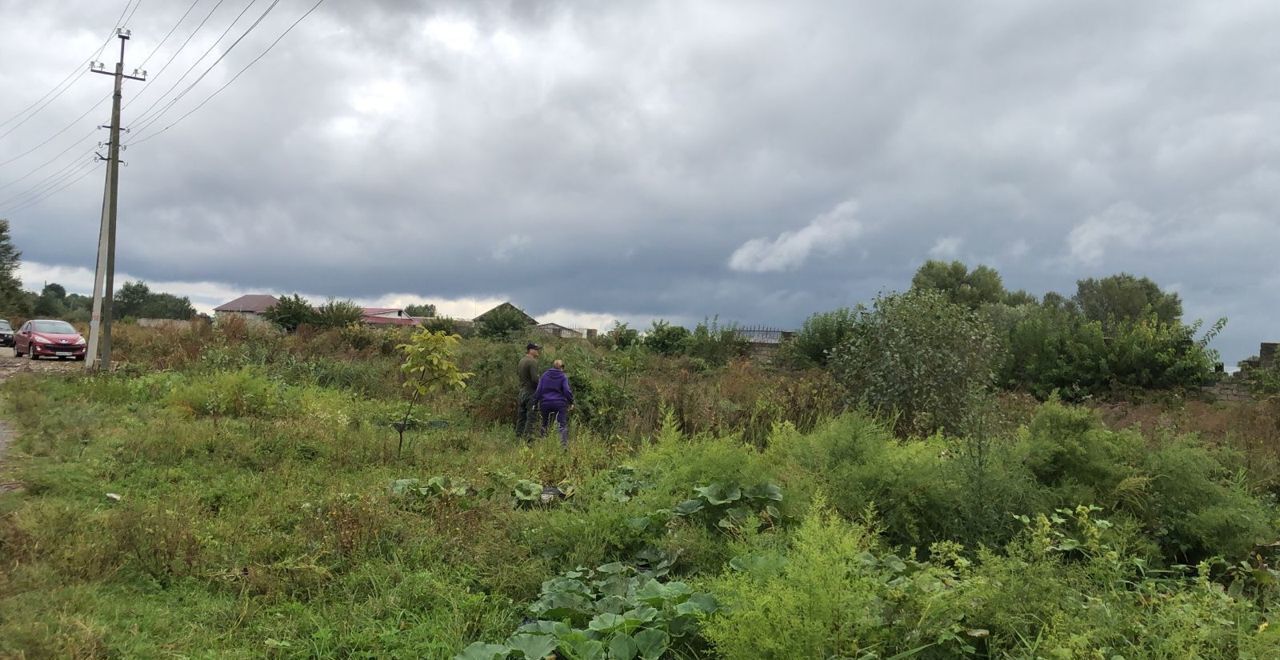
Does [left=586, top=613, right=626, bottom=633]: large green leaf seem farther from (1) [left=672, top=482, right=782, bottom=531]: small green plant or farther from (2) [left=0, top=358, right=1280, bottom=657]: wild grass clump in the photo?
(1) [left=672, top=482, right=782, bottom=531]: small green plant

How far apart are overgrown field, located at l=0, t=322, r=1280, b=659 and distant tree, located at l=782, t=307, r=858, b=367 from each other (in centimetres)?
1253

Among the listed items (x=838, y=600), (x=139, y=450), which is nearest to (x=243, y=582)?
(x=838, y=600)

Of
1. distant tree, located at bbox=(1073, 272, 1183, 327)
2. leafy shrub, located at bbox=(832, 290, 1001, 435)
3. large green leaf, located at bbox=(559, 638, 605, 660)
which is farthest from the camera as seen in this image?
distant tree, located at bbox=(1073, 272, 1183, 327)

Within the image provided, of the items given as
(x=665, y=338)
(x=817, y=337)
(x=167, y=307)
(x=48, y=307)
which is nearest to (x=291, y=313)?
(x=665, y=338)

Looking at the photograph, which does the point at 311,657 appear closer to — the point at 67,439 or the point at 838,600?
the point at 838,600

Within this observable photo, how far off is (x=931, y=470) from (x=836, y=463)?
1.99 feet

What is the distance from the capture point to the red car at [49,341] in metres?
24.9

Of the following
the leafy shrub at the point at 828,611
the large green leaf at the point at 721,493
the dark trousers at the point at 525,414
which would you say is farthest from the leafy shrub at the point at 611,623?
the dark trousers at the point at 525,414

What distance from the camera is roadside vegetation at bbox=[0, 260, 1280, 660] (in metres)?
2.76

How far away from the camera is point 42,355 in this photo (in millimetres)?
25031

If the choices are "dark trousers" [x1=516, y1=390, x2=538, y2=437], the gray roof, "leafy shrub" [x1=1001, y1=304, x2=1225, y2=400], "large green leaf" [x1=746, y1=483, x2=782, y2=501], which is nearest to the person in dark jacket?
"dark trousers" [x1=516, y1=390, x2=538, y2=437]

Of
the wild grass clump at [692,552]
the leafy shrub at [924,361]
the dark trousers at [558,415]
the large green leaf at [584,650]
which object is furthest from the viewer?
the dark trousers at [558,415]

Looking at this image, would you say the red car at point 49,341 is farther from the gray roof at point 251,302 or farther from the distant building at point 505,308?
the gray roof at point 251,302

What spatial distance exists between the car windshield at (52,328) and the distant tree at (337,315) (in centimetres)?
899
